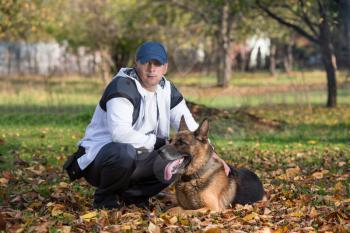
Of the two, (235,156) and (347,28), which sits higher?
(347,28)

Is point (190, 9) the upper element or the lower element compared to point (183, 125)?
upper

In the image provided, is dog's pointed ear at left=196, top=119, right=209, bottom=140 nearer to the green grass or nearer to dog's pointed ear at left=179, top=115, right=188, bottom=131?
dog's pointed ear at left=179, top=115, right=188, bottom=131

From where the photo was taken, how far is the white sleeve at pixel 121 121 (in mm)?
6996

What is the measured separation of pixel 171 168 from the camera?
7.02 meters

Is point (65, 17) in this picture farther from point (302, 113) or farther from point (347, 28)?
point (347, 28)

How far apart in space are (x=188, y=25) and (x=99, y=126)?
35528 millimetres

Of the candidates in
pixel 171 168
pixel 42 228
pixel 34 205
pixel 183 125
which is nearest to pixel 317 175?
pixel 183 125

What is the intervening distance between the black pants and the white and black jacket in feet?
0.30

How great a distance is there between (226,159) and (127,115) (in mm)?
5046

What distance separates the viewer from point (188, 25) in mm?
42469

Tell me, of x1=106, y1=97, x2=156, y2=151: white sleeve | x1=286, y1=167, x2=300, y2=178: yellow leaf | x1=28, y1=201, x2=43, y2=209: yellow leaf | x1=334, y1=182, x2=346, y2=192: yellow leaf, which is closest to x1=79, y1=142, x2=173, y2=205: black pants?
x1=106, y1=97, x2=156, y2=151: white sleeve

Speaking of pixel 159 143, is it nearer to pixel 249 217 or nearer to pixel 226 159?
pixel 249 217

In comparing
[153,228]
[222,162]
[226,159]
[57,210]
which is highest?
[222,162]

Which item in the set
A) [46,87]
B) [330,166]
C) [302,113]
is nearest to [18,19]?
[46,87]
